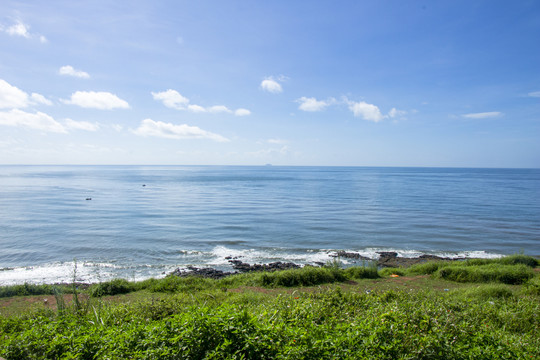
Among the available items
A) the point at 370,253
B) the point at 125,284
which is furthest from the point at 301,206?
the point at 125,284

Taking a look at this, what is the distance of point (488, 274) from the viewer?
43.7ft

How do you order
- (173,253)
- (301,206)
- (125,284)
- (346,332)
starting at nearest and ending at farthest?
1. (346,332)
2. (125,284)
3. (173,253)
4. (301,206)

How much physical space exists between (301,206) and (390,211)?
38.3 feet

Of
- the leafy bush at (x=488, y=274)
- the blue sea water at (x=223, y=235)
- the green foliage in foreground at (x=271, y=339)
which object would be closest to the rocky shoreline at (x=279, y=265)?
the blue sea water at (x=223, y=235)

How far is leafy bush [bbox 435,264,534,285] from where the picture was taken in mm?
13094

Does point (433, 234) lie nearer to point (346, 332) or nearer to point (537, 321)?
point (537, 321)

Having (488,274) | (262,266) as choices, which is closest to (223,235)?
(262,266)

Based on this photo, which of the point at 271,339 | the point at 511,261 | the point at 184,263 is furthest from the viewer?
the point at 184,263

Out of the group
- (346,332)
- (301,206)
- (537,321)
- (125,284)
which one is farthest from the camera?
(301,206)

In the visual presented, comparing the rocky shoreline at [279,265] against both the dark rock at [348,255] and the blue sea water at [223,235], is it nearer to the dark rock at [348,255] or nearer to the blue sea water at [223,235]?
the dark rock at [348,255]

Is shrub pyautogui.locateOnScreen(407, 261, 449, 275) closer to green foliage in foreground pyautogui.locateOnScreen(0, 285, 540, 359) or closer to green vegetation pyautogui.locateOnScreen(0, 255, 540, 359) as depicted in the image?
green vegetation pyautogui.locateOnScreen(0, 255, 540, 359)

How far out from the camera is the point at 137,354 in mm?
4520

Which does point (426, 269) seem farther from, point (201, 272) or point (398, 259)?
point (201, 272)

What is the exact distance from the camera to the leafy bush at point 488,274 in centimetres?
1309
